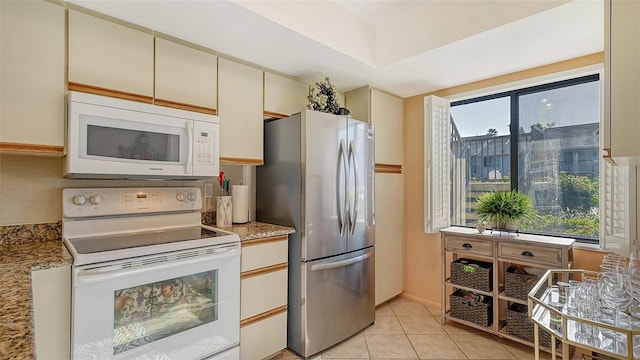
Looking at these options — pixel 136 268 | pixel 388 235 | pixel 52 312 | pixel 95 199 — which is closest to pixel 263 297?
pixel 136 268

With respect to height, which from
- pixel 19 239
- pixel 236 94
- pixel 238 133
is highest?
pixel 236 94

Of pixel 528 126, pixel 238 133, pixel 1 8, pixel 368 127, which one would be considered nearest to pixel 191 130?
pixel 238 133

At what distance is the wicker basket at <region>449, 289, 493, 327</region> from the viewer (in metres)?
2.48

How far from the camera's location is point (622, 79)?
111cm

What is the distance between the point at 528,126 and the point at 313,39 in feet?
6.89

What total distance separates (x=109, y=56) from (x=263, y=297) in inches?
69.3

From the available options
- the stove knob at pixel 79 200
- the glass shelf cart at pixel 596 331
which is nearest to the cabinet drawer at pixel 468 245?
the glass shelf cart at pixel 596 331

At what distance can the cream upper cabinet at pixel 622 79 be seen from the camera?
107cm

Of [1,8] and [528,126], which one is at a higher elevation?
[1,8]

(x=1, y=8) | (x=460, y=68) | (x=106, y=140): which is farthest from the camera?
(x=460, y=68)

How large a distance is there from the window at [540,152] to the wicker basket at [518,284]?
0.53m

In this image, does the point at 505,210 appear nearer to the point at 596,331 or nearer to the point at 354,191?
the point at 354,191

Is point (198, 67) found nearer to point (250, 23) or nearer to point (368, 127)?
point (250, 23)

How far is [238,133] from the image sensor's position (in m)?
2.29
